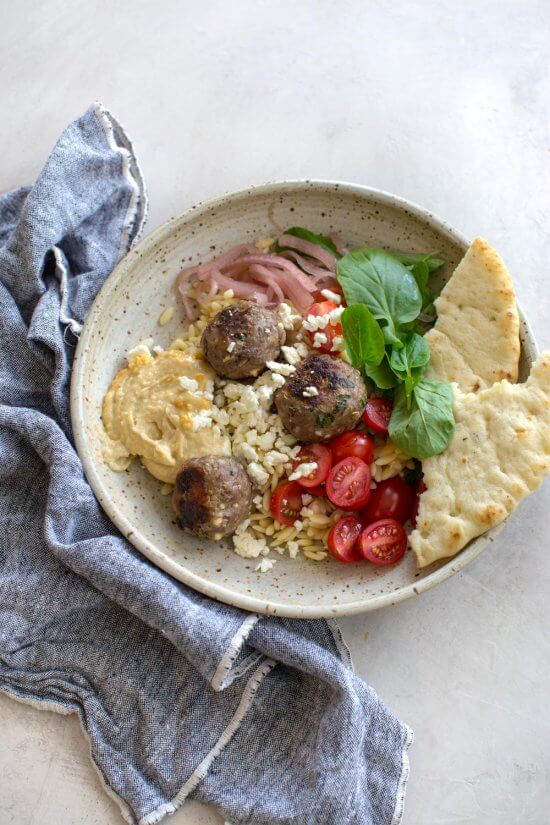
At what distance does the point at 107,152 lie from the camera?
15.1ft

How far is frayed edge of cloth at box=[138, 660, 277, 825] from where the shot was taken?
12.6 ft

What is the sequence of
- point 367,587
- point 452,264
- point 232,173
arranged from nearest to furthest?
1. point 367,587
2. point 452,264
3. point 232,173

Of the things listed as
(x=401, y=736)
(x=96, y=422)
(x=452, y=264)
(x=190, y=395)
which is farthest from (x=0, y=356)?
(x=401, y=736)

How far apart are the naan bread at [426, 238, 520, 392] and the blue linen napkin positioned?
4.88 feet

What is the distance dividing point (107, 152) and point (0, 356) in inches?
51.0

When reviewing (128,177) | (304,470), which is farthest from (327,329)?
(128,177)

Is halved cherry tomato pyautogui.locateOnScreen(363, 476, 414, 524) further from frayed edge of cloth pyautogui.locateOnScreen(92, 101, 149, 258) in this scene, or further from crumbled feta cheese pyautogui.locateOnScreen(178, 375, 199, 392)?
frayed edge of cloth pyautogui.locateOnScreen(92, 101, 149, 258)

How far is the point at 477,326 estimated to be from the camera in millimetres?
4152

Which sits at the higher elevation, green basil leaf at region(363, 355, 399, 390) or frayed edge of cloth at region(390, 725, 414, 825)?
green basil leaf at region(363, 355, 399, 390)

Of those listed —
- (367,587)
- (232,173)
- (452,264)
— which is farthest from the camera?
(232,173)

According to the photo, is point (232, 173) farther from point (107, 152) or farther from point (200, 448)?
point (200, 448)

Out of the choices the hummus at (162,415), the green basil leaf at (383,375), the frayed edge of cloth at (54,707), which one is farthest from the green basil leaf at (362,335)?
the frayed edge of cloth at (54,707)

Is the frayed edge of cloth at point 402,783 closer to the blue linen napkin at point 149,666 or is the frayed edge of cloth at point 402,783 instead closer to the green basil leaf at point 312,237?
the blue linen napkin at point 149,666

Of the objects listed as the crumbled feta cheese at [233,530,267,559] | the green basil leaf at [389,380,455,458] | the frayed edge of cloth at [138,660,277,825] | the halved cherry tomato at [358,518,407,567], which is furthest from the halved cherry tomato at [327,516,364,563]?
the frayed edge of cloth at [138,660,277,825]
